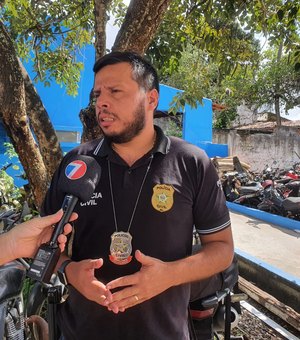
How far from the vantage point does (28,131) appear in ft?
8.71

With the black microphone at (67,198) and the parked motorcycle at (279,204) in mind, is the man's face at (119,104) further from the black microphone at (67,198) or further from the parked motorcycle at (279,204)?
the parked motorcycle at (279,204)

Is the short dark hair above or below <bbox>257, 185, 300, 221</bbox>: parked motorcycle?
above

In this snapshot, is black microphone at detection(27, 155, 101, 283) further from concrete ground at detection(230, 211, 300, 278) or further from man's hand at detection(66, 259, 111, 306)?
concrete ground at detection(230, 211, 300, 278)

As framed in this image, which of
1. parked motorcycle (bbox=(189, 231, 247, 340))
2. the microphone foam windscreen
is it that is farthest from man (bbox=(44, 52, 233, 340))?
parked motorcycle (bbox=(189, 231, 247, 340))

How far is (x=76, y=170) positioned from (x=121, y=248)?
396mm

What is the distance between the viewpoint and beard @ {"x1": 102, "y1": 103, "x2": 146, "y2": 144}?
1.63m

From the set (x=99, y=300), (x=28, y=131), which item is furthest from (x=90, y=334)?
(x=28, y=131)

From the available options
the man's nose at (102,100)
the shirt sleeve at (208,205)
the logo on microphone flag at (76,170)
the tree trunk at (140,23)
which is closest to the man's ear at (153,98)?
the man's nose at (102,100)

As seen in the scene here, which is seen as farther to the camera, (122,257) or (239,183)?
(239,183)

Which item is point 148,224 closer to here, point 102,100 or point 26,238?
point 26,238

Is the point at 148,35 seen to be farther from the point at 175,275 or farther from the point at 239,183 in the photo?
the point at 239,183

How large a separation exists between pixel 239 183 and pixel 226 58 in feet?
24.2

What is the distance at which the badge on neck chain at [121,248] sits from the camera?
151cm

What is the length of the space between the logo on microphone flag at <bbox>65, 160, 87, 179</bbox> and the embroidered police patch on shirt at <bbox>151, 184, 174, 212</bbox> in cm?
34
